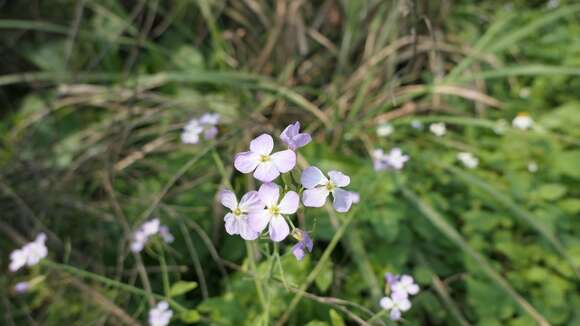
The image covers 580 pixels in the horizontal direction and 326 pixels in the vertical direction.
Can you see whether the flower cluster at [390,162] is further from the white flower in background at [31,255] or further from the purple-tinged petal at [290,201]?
the white flower in background at [31,255]

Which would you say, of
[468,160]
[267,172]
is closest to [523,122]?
[468,160]

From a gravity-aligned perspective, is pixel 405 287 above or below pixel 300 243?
below

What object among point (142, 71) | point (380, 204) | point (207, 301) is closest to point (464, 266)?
point (380, 204)

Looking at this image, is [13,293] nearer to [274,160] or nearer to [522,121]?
[274,160]

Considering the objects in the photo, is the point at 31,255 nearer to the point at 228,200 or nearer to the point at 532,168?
the point at 228,200

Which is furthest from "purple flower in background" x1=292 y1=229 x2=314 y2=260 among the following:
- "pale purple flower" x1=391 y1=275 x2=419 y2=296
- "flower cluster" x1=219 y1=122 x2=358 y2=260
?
"pale purple flower" x1=391 y1=275 x2=419 y2=296
